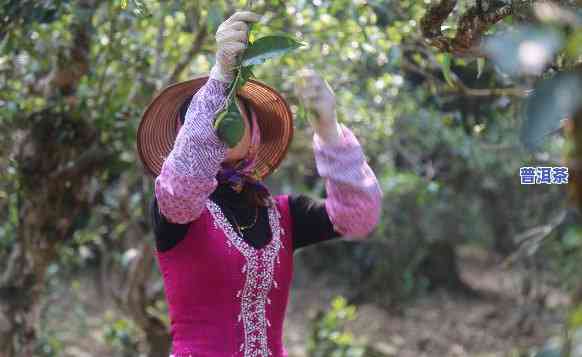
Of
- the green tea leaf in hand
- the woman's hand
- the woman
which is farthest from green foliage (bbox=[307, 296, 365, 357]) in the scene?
the green tea leaf in hand

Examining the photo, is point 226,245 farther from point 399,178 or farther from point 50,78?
point 399,178

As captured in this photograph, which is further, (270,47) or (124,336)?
(124,336)

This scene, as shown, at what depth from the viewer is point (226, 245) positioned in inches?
72.2

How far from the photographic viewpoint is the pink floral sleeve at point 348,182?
174cm

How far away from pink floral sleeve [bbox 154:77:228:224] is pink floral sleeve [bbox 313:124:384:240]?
0.24 metres

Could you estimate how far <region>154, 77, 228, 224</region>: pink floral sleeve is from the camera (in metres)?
Result: 1.62

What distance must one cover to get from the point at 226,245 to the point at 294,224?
9.8 inches

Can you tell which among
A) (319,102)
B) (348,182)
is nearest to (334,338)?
(348,182)

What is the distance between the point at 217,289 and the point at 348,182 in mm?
398

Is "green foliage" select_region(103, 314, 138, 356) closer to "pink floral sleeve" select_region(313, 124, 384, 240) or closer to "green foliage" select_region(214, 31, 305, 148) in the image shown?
"pink floral sleeve" select_region(313, 124, 384, 240)

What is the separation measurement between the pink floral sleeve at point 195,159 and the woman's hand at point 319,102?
0.16 meters

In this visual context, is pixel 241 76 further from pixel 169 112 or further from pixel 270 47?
pixel 169 112

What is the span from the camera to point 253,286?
1855 millimetres

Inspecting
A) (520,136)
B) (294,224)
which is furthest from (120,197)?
(520,136)
